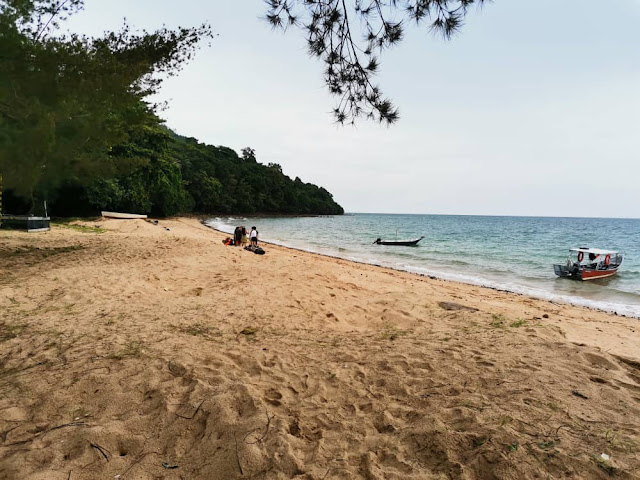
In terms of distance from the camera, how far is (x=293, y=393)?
3.35 m

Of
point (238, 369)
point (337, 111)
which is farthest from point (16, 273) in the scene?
point (337, 111)

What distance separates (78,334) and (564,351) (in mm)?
6212

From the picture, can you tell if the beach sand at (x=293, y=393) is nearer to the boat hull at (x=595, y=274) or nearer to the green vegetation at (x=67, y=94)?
the green vegetation at (x=67, y=94)

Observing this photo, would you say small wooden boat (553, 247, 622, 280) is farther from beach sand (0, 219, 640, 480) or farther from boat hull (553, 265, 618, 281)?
beach sand (0, 219, 640, 480)

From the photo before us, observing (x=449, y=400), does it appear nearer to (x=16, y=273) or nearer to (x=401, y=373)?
(x=401, y=373)

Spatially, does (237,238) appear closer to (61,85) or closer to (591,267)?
(61,85)

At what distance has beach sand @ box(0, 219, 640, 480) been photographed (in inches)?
92.0

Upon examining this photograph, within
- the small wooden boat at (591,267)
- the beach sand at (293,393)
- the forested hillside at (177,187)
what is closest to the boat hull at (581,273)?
the small wooden boat at (591,267)

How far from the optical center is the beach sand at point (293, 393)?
7.67 ft

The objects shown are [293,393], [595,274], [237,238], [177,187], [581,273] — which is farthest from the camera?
[177,187]

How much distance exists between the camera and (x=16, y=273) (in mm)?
7641

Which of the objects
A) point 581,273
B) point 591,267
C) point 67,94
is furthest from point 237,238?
point 591,267

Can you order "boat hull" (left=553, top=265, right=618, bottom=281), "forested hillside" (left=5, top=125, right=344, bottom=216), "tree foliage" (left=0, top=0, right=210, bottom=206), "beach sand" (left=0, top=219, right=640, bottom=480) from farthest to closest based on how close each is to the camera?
"forested hillside" (left=5, top=125, right=344, bottom=216) → "boat hull" (left=553, top=265, right=618, bottom=281) → "tree foliage" (left=0, top=0, right=210, bottom=206) → "beach sand" (left=0, top=219, right=640, bottom=480)

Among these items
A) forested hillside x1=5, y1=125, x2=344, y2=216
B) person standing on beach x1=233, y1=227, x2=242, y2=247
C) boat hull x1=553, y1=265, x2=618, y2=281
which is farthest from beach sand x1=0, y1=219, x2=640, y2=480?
boat hull x1=553, y1=265, x2=618, y2=281
